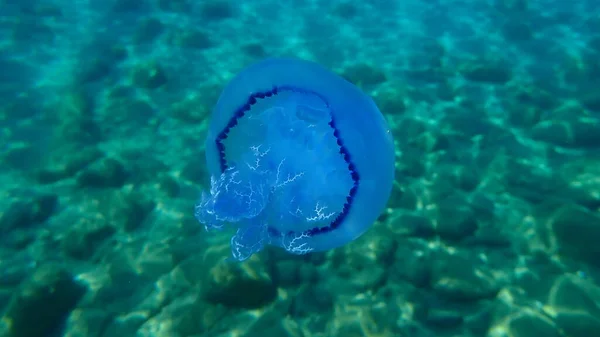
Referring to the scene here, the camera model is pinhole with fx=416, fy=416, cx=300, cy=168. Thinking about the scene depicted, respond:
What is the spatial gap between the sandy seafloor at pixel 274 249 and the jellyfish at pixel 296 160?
87 cm

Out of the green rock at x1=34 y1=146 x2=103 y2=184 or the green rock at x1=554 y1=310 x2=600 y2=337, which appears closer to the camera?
the green rock at x1=554 y1=310 x2=600 y2=337

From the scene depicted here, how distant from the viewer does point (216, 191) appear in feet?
11.9

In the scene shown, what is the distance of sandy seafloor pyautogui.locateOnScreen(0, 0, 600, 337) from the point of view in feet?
13.7

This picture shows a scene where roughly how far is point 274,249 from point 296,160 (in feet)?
4.70

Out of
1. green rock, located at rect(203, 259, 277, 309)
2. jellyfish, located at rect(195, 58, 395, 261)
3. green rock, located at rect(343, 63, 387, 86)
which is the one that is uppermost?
jellyfish, located at rect(195, 58, 395, 261)

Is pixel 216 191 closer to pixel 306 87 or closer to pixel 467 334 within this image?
pixel 306 87

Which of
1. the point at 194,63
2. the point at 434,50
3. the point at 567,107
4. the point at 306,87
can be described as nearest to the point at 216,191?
the point at 306,87

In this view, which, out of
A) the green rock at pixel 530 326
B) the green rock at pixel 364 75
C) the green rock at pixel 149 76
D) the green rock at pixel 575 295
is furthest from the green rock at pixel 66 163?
the green rock at pixel 575 295

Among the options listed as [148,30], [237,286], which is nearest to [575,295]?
[237,286]

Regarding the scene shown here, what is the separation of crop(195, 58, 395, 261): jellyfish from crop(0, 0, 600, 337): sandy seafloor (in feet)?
2.84

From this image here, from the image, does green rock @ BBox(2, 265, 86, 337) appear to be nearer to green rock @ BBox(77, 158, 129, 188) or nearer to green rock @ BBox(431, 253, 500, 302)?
green rock @ BBox(77, 158, 129, 188)

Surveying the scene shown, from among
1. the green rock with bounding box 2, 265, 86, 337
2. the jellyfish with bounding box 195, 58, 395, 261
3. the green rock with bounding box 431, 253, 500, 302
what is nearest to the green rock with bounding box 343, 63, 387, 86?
the green rock with bounding box 431, 253, 500, 302

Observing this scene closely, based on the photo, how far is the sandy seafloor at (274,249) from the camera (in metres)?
4.18

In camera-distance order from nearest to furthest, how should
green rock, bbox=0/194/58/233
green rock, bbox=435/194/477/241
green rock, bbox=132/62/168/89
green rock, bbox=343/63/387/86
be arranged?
1. green rock, bbox=435/194/477/241
2. green rock, bbox=0/194/58/233
3. green rock, bbox=132/62/168/89
4. green rock, bbox=343/63/387/86
